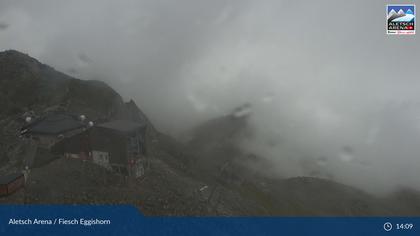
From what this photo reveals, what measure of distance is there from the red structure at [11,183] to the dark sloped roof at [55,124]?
4.45 ft

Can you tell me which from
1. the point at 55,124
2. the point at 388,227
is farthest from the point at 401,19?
the point at 55,124

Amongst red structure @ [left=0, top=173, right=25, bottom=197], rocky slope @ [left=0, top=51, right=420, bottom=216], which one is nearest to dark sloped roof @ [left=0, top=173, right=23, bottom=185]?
red structure @ [left=0, top=173, right=25, bottom=197]

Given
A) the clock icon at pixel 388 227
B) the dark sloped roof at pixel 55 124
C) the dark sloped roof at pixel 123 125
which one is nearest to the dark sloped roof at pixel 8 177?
the dark sloped roof at pixel 55 124

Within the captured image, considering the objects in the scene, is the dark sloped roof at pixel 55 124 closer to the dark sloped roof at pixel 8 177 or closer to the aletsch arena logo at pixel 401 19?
the dark sloped roof at pixel 8 177

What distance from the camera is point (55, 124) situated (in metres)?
11.2

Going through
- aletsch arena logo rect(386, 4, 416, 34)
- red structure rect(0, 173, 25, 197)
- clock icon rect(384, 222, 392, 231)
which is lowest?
clock icon rect(384, 222, 392, 231)

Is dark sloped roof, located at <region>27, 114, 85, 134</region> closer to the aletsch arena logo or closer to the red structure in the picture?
the red structure

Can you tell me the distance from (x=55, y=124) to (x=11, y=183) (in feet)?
6.49

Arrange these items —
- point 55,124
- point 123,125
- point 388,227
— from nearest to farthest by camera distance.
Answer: point 388,227 → point 55,124 → point 123,125

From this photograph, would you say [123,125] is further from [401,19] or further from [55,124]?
[401,19]

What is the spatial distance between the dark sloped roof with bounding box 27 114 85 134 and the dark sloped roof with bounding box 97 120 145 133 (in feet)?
2.56

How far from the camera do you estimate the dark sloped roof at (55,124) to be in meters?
11.1

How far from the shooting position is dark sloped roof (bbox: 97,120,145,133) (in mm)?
11039

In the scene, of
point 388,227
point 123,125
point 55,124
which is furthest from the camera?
point 123,125
